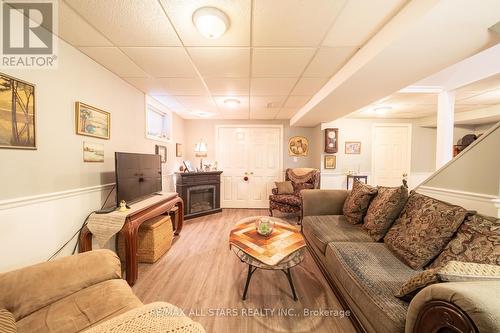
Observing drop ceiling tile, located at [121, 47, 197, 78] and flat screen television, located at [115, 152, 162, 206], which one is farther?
flat screen television, located at [115, 152, 162, 206]

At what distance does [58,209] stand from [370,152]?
5.67 metres

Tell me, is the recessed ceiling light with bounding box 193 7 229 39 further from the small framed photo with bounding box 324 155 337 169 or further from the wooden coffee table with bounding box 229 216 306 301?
the small framed photo with bounding box 324 155 337 169

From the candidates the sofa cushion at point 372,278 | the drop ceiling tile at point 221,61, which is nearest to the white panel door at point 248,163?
the drop ceiling tile at point 221,61

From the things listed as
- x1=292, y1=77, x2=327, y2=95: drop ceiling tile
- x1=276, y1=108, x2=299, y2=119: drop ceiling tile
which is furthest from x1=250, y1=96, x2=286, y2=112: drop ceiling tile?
x1=292, y1=77, x2=327, y2=95: drop ceiling tile

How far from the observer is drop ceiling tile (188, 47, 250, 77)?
183 centimetres

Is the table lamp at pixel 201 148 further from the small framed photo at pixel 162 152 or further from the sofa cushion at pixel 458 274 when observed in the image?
the sofa cushion at pixel 458 274

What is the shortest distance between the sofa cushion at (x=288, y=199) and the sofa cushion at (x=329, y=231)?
3.64 feet

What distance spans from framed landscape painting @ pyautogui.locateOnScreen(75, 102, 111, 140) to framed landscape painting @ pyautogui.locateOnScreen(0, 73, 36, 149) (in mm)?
381

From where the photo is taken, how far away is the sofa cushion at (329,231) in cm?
192

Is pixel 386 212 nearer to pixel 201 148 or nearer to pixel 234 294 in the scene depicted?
pixel 234 294

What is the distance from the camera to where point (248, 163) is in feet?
16.2

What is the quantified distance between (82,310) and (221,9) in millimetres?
2045

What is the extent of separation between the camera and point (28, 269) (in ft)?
3.65

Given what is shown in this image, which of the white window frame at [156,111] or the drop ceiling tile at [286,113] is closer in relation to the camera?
the white window frame at [156,111]
